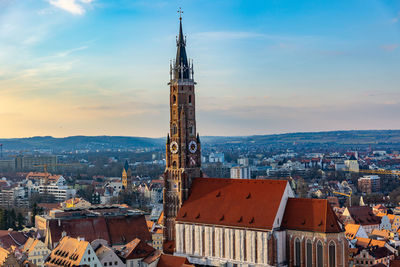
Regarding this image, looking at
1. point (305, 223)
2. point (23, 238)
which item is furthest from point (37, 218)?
point (305, 223)

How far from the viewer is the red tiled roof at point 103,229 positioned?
299 feet

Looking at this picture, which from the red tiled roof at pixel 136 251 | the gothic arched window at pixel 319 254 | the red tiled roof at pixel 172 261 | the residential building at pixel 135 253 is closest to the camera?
the gothic arched window at pixel 319 254

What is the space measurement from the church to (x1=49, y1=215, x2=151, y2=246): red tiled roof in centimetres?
1271

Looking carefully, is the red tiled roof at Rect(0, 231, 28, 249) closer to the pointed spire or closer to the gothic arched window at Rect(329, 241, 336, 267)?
the pointed spire

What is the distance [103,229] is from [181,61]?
28346 millimetres

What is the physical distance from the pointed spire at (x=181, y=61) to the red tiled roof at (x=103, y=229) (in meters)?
25.6

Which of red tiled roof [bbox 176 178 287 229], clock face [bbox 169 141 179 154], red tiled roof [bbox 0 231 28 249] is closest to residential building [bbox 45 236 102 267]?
red tiled roof [bbox 176 178 287 229]

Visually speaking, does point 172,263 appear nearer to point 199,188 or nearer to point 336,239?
point 199,188

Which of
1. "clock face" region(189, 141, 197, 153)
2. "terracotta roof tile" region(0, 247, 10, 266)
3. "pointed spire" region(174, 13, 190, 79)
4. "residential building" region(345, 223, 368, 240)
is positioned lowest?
"residential building" region(345, 223, 368, 240)

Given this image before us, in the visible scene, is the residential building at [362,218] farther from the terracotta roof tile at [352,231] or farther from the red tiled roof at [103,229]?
the red tiled roof at [103,229]

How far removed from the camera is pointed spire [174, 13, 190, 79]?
275ft

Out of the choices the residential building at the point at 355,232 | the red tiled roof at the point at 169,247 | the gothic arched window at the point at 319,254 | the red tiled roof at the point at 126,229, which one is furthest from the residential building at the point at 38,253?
the residential building at the point at 355,232

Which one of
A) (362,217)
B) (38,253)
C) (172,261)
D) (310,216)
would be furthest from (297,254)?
(362,217)

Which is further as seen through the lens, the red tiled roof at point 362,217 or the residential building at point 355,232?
the red tiled roof at point 362,217
